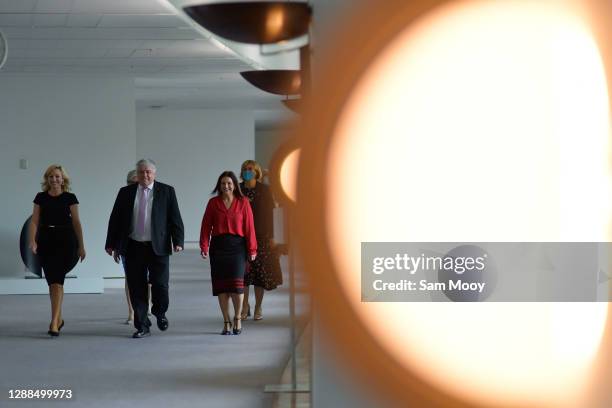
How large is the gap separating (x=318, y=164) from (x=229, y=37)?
12.1 inches

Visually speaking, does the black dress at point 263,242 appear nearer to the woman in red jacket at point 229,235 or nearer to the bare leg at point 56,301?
the woman in red jacket at point 229,235

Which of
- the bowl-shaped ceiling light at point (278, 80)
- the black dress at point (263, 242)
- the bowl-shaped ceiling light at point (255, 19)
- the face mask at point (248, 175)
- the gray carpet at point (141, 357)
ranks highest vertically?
the bowl-shaped ceiling light at point (255, 19)

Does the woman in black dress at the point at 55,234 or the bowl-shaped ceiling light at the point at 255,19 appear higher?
the bowl-shaped ceiling light at the point at 255,19

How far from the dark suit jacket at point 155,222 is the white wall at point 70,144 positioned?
13.4 feet

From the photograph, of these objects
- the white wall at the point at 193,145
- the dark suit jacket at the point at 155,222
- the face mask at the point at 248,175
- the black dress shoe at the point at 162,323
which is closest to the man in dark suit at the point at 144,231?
the dark suit jacket at the point at 155,222

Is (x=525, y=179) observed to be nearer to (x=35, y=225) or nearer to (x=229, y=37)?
(x=229, y=37)

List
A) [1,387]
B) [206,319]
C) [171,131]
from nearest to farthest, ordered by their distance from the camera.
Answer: [1,387] < [206,319] < [171,131]

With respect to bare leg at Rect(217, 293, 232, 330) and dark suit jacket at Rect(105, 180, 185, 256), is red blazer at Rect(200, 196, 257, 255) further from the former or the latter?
bare leg at Rect(217, 293, 232, 330)

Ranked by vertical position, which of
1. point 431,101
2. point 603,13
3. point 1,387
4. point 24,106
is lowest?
point 1,387

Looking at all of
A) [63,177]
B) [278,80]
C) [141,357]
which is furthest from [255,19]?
[63,177]

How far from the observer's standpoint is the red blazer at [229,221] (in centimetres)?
677

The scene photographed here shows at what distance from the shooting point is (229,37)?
2.12 m

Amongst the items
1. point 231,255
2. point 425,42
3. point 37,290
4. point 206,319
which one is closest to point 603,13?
point 425,42

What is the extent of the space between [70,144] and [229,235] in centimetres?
436
